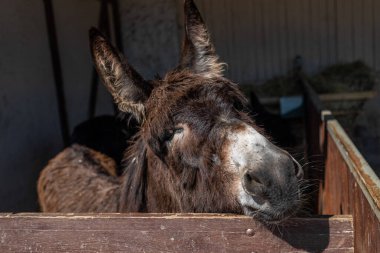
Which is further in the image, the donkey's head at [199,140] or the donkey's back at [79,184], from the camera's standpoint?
the donkey's back at [79,184]

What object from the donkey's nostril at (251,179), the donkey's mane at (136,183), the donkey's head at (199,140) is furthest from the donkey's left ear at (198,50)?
the donkey's nostril at (251,179)

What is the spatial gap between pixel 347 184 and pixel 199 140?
901 mm

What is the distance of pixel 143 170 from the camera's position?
2648mm

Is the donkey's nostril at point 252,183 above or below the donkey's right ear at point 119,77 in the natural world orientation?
below

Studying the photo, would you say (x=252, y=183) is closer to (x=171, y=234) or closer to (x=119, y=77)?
(x=171, y=234)

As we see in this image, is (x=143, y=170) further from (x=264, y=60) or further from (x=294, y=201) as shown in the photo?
(x=264, y=60)

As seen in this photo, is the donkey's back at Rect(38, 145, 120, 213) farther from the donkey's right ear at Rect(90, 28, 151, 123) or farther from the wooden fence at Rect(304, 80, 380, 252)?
the wooden fence at Rect(304, 80, 380, 252)

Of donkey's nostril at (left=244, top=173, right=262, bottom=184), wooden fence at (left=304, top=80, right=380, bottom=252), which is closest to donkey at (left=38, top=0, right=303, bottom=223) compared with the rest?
donkey's nostril at (left=244, top=173, right=262, bottom=184)

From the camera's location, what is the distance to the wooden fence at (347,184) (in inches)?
72.5

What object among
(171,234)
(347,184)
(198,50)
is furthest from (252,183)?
(198,50)

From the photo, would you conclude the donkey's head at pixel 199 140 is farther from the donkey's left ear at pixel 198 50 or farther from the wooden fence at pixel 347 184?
the wooden fence at pixel 347 184

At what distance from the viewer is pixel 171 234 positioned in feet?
5.94

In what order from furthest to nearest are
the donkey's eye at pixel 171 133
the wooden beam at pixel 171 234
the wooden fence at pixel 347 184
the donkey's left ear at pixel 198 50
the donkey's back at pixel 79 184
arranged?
the donkey's back at pixel 79 184 → the donkey's left ear at pixel 198 50 → the donkey's eye at pixel 171 133 → the wooden fence at pixel 347 184 → the wooden beam at pixel 171 234

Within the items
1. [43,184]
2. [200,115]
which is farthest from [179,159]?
[43,184]
